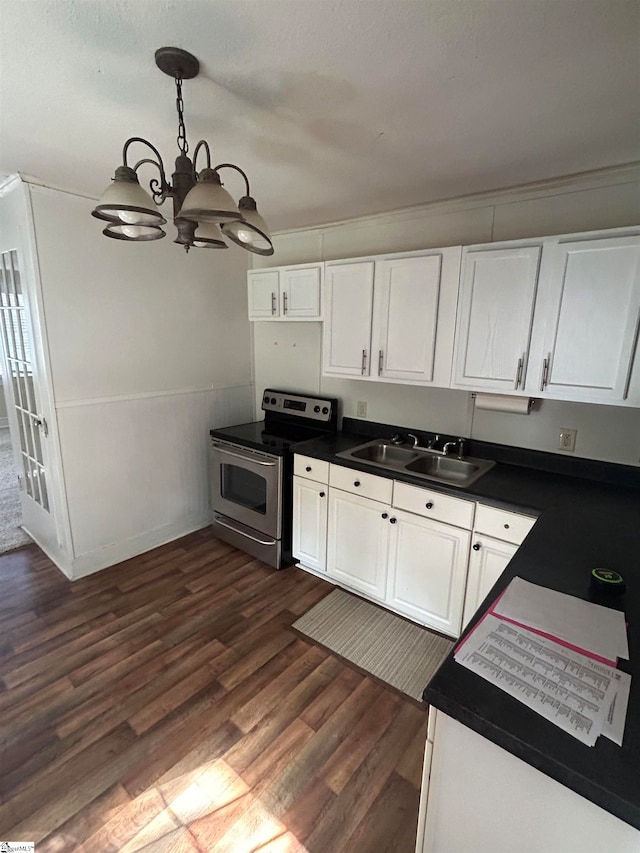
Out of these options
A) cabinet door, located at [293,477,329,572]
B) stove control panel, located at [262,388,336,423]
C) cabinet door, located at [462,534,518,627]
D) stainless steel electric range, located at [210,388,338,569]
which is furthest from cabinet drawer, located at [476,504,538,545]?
stove control panel, located at [262,388,336,423]

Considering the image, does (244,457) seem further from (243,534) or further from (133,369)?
(133,369)

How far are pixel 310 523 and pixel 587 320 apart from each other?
6.37ft

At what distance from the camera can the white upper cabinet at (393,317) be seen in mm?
2248

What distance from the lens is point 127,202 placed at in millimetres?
1176

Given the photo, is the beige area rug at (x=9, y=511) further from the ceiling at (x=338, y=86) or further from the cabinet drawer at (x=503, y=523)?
the cabinet drawer at (x=503, y=523)

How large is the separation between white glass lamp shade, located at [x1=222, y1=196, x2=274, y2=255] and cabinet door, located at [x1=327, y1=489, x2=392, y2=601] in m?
1.56

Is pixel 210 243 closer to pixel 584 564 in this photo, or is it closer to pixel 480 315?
pixel 480 315

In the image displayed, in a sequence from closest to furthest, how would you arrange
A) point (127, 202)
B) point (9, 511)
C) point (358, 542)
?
point (127, 202) → point (358, 542) → point (9, 511)

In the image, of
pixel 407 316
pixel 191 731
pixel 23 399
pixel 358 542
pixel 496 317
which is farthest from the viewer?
pixel 23 399

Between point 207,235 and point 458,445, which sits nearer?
point 207,235

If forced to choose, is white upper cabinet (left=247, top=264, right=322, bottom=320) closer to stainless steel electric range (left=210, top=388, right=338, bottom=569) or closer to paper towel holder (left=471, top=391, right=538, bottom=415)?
stainless steel electric range (left=210, top=388, right=338, bottom=569)

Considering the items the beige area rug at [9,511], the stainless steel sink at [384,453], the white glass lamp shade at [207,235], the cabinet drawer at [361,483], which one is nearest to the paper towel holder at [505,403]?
the stainless steel sink at [384,453]

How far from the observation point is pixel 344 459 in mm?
2480

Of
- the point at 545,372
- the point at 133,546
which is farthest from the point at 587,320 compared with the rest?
the point at 133,546
